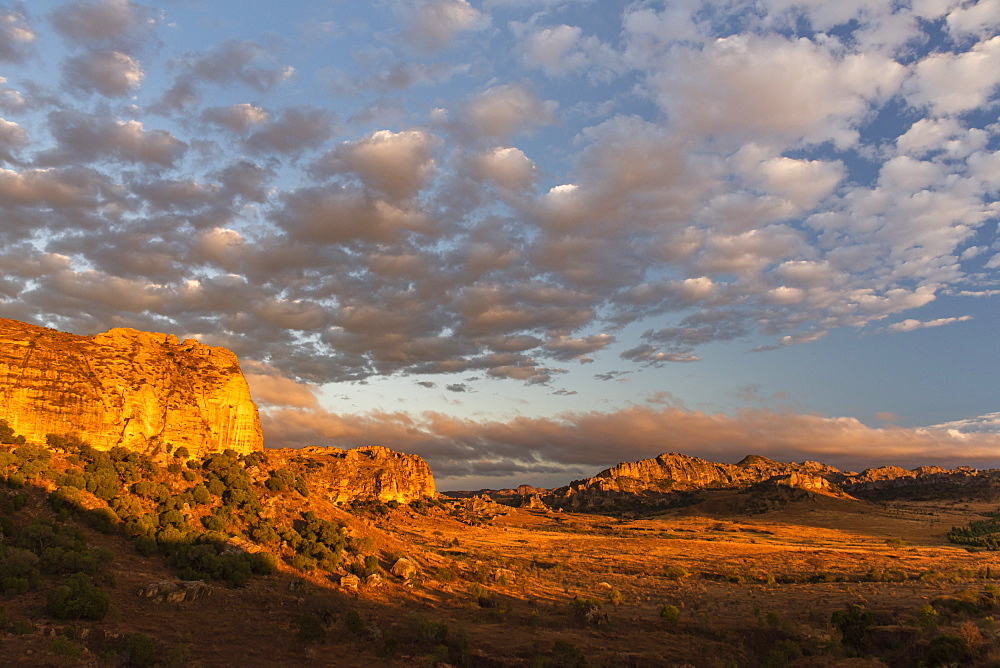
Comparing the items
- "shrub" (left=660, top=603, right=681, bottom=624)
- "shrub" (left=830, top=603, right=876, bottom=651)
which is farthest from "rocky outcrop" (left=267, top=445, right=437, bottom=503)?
"shrub" (left=830, top=603, right=876, bottom=651)

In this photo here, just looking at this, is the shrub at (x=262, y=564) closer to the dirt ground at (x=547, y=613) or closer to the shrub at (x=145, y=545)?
the dirt ground at (x=547, y=613)

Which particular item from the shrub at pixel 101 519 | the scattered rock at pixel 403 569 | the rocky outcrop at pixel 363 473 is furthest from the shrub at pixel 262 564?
the rocky outcrop at pixel 363 473

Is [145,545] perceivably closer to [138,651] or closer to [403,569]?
[138,651]

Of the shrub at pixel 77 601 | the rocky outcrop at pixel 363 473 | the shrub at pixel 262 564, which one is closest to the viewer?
the shrub at pixel 77 601

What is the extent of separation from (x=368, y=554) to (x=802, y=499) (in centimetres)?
12952

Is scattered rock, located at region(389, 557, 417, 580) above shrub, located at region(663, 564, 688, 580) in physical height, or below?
above

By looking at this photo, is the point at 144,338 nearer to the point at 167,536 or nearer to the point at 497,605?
the point at 167,536

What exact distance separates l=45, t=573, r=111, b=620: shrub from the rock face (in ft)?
52.2

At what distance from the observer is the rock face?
1351 inches

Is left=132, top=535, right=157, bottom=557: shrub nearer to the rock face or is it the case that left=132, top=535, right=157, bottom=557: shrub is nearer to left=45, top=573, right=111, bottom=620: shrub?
left=45, top=573, right=111, bottom=620: shrub

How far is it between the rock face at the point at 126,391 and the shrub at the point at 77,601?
1591 cm

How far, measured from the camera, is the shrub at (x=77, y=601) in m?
21.6

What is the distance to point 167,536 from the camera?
31750 mm

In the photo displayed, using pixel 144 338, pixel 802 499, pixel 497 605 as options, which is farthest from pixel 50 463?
pixel 802 499
